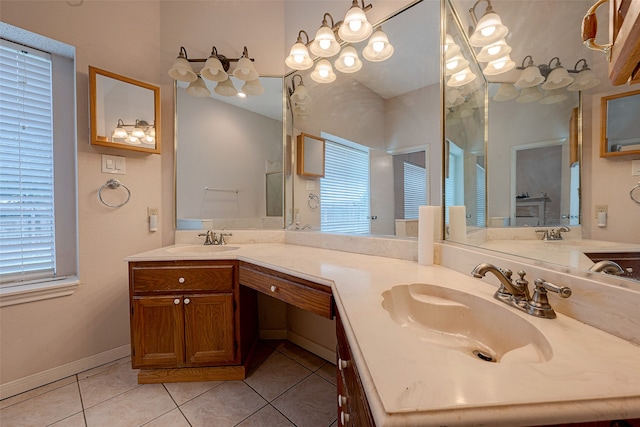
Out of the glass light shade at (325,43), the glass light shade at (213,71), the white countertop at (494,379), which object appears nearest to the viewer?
the white countertop at (494,379)

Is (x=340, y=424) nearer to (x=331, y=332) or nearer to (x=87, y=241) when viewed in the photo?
(x=331, y=332)

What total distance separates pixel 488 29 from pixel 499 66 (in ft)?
0.59

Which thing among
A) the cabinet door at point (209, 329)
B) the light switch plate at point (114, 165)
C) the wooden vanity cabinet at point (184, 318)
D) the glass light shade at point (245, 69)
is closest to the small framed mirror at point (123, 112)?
the light switch plate at point (114, 165)

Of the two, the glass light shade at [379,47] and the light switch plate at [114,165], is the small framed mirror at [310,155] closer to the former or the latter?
the glass light shade at [379,47]

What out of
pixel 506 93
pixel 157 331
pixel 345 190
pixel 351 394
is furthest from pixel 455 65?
pixel 157 331

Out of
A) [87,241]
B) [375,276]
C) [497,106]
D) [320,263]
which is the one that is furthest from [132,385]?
[497,106]

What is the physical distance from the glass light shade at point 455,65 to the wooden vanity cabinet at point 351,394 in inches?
52.4

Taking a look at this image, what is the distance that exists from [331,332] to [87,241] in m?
1.75

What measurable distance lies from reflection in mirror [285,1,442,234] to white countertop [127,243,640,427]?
2.74 ft

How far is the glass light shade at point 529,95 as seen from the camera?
877 mm

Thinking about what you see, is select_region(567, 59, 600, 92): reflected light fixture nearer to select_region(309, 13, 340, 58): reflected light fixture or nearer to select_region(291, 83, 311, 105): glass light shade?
select_region(309, 13, 340, 58): reflected light fixture

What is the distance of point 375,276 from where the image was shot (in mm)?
1054

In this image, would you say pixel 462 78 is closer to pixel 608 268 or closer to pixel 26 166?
pixel 608 268

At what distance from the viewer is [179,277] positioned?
1.47 m
